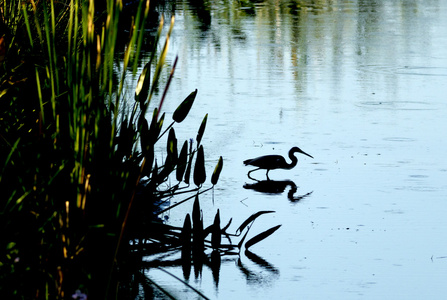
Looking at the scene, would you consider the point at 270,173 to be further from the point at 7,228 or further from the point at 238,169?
the point at 7,228

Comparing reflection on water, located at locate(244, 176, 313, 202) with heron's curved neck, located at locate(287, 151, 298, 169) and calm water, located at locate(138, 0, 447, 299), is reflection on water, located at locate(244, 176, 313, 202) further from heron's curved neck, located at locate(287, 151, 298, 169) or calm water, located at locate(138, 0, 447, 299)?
heron's curved neck, located at locate(287, 151, 298, 169)

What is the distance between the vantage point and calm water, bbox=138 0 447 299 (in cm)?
455

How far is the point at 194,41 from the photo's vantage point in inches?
605

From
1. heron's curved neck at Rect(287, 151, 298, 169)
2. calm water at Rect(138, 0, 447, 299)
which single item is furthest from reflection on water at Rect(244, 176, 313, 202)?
heron's curved neck at Rect(287, 151, 298, 169)

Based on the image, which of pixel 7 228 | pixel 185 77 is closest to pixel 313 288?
pixel 7 228

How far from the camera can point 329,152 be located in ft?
23.8

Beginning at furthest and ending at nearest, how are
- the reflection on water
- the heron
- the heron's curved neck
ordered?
the heron's curved neck, the heron, the reflection on water

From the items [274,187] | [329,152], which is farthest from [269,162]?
[329,152]

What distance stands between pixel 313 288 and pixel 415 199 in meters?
1.74

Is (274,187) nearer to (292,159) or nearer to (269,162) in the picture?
(269,162)

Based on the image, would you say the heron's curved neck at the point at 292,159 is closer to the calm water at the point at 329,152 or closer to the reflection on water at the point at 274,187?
the calm water at the point at 329,152

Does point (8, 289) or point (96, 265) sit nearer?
point (8, 289)

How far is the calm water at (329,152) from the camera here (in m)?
4.55

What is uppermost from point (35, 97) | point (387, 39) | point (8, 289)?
point (35, 97)
